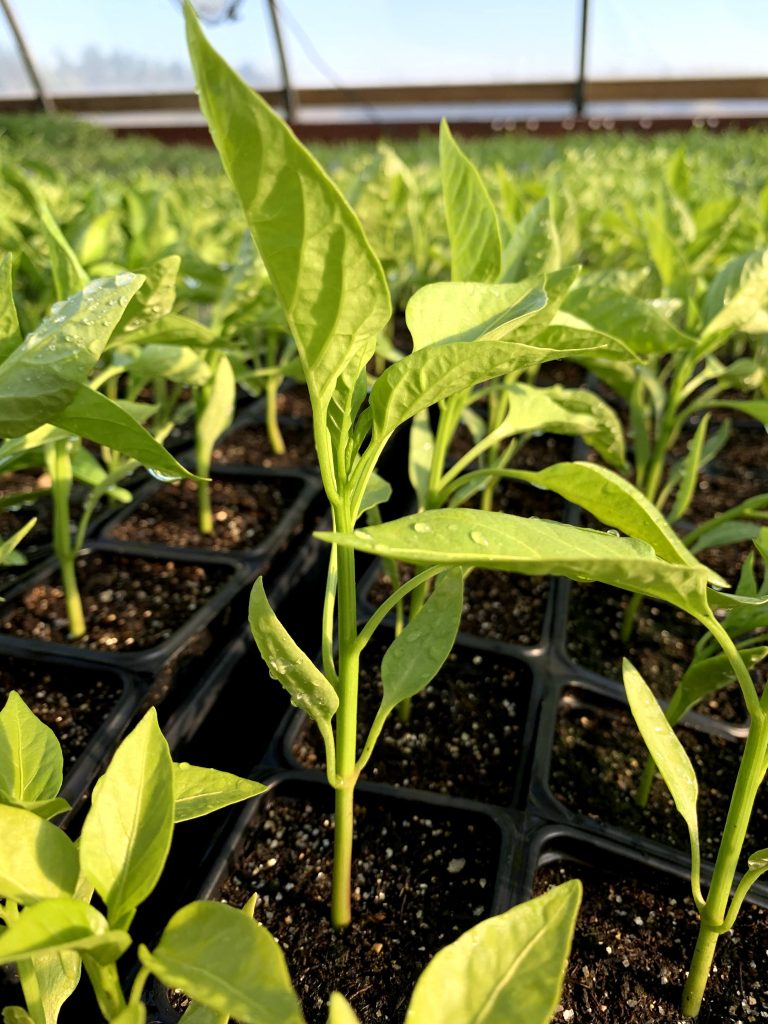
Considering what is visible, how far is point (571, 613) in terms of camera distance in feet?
3.67

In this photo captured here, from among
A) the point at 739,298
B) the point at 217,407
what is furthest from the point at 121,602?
the point at 739,298

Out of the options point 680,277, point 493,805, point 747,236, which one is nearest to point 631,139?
point 747,236

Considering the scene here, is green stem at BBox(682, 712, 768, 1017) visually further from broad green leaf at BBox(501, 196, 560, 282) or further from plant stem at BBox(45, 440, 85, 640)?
plant stem at BBox(45, 440, 85, 640)

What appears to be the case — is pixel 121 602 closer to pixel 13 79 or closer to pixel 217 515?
pixel 217 515

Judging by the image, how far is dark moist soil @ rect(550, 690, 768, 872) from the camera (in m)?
0.78

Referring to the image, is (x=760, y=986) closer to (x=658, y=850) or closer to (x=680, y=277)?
(x=658, y=850)

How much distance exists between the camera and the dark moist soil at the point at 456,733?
2.76ft

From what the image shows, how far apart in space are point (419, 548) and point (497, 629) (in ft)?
2.54

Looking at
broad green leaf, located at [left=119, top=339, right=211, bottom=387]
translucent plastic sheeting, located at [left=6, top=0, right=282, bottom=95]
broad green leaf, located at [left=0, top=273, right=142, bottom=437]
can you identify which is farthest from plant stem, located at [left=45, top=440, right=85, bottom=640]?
translucent plastic sheeting, located at [left=6, top=0, right=282, bottom=95]

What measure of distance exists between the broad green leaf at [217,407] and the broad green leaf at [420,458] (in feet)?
1.02

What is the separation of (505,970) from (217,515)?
1069mm

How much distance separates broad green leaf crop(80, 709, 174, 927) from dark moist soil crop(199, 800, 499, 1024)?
1.00 feet

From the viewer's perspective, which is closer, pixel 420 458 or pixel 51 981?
pixel 51 981

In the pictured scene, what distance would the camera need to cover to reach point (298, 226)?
14.5 inches
